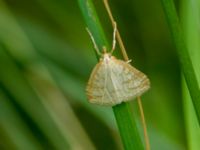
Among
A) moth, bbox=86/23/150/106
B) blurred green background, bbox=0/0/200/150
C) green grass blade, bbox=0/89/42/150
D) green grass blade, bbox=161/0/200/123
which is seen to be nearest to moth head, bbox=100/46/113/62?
moth, bbox=86/23/150/106

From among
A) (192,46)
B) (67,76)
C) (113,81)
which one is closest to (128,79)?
(113,81)

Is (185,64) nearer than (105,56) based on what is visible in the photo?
Yes

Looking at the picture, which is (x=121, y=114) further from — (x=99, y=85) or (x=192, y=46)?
(x=192, y=46)

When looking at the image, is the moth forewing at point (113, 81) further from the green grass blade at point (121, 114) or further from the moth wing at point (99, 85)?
the green grass blade at point (121, 114)

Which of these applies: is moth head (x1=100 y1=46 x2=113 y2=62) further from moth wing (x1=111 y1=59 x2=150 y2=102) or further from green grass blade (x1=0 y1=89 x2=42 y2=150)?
green grass blade (x1=0 y1=89 x2=42 y2=150)

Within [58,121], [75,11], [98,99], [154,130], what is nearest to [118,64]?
[98,99]

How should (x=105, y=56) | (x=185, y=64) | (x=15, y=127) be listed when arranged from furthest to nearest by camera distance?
(x=15, y=127) < (x=105, y=56) < (x=185, y=64)

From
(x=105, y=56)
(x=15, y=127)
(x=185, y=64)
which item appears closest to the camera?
(x=185, y=64)
